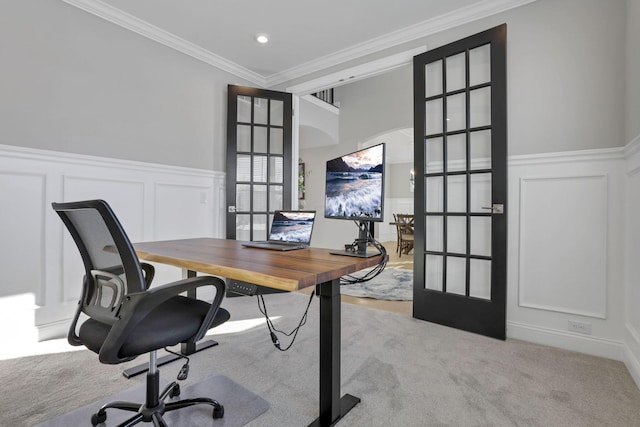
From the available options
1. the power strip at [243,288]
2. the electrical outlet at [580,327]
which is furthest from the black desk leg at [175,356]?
the electrical outlet at [580,327]

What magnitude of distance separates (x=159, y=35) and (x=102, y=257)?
2570 mm

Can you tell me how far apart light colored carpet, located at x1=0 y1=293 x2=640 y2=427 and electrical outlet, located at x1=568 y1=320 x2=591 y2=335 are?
0.17 meters

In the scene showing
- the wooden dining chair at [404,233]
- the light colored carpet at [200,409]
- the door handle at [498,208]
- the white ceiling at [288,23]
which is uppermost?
the white ceiling at [288,23]

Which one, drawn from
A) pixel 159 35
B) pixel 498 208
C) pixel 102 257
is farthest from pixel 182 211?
pixel 498 208

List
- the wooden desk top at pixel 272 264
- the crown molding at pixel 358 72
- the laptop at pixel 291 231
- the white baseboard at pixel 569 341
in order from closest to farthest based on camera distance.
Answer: the wooden desk top at pixel 272 264 < the laptop at pixel 291 231 < the white baseboard at pixel 569 341 < the crown molding at pixel 358 72

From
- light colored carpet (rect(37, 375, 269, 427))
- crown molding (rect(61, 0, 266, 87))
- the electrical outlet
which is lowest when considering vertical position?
light colored carpet (rect(37, 375, 269, 427))

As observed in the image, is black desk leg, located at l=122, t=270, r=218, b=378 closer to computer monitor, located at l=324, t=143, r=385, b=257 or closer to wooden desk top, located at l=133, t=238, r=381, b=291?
wooden desk top, located at l=133, t=238, r=381, b=291

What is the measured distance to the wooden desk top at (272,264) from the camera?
1012 millimetres

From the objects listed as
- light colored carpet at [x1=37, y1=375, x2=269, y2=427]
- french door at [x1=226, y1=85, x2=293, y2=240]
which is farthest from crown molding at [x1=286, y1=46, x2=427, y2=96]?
light colored carpet at [x1=37, y1=375, x2=269, y2=427]

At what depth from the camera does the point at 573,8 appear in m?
2.20

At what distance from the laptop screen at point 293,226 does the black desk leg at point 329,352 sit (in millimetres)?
467

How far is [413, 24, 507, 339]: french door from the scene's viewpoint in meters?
2.35

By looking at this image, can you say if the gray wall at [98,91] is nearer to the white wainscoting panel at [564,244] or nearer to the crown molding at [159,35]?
the crown molding at [159,35]

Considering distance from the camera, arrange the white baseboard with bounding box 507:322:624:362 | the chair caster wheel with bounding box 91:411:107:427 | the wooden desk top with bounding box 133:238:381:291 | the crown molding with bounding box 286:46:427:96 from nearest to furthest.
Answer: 1. the wooden desk top with bounding box 133:238:381:291
2. the chair caster wheel with bounding box 91:411:107:427
3. the white baseboard with bounding box 507:322:624:362
4. the crown molding with bounding box 286:46:427:96
